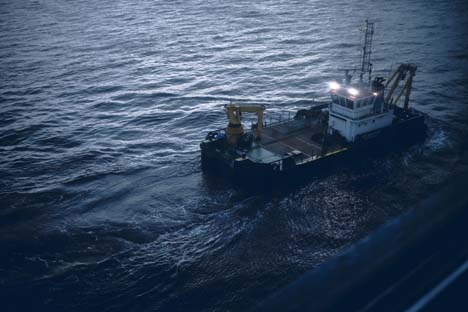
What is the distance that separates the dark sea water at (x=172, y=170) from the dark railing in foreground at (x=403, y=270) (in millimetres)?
13958

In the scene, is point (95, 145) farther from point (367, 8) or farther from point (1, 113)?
point (367, 8)

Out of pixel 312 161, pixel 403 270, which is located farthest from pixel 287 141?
pixel 403 270

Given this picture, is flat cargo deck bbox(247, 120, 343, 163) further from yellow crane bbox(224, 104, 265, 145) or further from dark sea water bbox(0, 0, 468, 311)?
dark sea water bbox(0, 0, 468, 311)

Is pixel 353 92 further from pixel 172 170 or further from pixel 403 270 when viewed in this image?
pixel 403 270

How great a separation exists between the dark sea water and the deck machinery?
5.15 ft

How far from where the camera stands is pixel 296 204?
29172 mm

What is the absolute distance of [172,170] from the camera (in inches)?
1353

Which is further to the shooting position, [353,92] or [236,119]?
[353,92]

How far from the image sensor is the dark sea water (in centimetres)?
2298

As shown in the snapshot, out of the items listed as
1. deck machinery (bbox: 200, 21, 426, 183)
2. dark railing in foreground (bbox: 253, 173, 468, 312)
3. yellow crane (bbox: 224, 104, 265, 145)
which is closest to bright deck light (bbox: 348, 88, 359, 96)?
deck machinery (bbox: 200, 21, 426, 183)

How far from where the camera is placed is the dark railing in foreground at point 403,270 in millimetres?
6891

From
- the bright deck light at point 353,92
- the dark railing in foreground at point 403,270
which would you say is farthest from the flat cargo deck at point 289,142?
the dark railing in foreground at point 403,270

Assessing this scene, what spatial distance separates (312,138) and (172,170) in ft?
40.0

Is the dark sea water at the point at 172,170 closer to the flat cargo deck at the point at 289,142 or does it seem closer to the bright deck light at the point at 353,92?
the flat cargo deck at the point at 289,142
